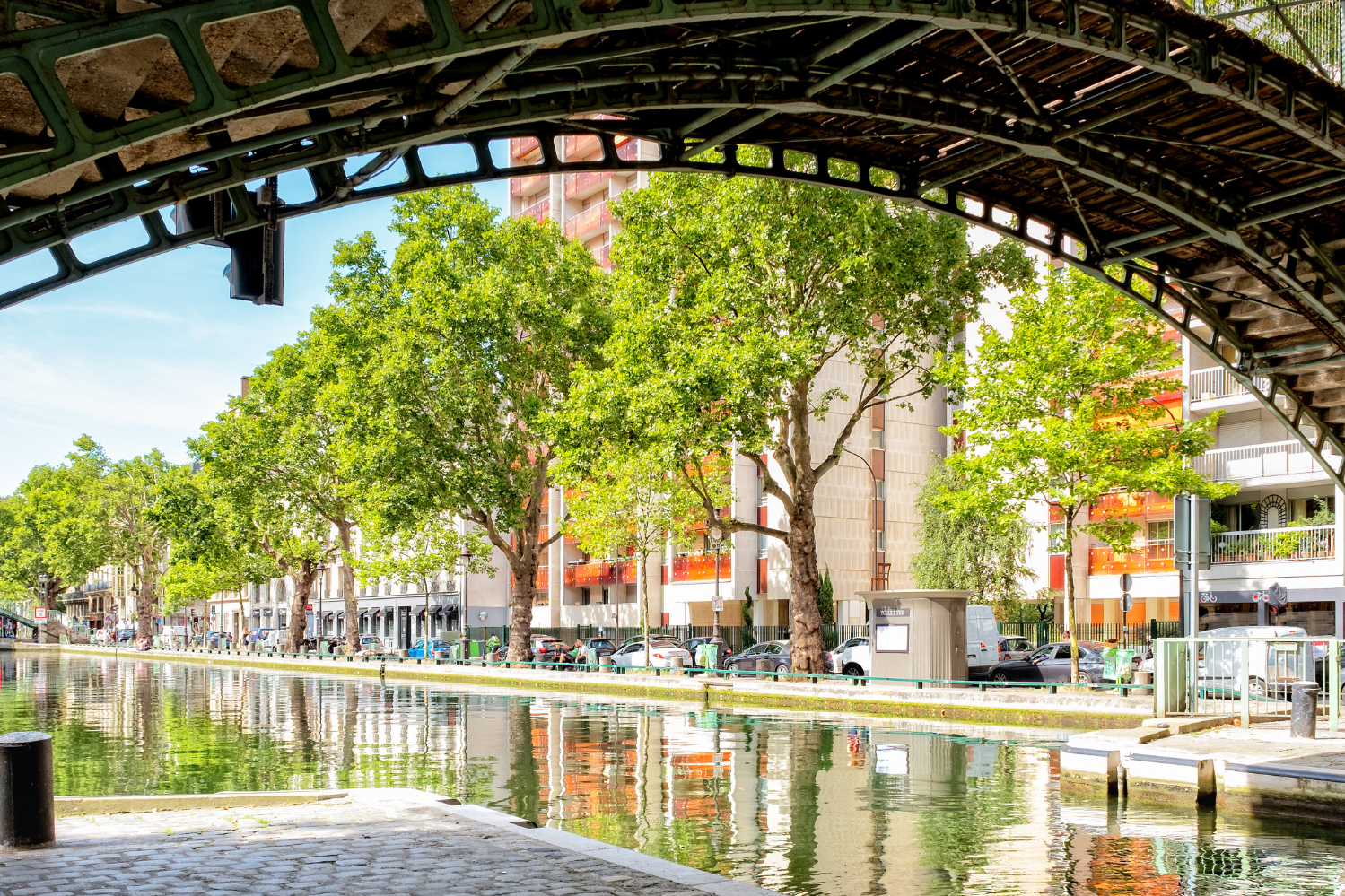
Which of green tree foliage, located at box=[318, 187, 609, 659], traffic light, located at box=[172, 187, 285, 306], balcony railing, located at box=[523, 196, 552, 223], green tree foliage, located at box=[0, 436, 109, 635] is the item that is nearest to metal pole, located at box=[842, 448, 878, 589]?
green tree foliage, located at box=[318, 187, 609, 659]

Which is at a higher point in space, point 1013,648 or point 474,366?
point 474,366

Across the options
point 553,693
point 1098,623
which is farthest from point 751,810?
point 1098,623

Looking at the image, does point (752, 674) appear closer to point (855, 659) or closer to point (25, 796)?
point (855, 659)

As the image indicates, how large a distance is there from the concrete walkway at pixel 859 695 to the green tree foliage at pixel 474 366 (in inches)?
231

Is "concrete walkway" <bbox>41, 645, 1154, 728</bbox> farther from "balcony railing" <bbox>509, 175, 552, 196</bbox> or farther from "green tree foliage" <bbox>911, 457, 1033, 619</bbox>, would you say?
"balcony railing" <bbox>509, 175, 552, 196</bbox>

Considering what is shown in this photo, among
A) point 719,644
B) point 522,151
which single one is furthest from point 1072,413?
point 522,151

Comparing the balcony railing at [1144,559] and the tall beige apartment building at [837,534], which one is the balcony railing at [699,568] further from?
the balcony railing at [1144,559]

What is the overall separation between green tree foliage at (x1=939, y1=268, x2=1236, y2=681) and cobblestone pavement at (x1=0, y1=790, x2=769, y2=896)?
22600mm

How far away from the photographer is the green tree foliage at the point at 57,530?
102 metres

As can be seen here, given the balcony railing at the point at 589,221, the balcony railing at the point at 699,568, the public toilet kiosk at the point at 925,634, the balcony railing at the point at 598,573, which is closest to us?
the public toilet kiosk at the point at 925,634

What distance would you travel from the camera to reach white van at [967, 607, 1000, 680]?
34938 millimetres

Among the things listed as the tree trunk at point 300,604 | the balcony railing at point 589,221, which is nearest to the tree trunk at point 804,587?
the balcony railing at point 589,221

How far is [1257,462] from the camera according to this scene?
41.9 meters

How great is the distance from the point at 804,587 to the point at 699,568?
1071 inches
